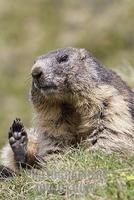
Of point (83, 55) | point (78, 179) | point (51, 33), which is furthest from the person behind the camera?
point (51, 33)

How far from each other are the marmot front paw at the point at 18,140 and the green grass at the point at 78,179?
436 mm

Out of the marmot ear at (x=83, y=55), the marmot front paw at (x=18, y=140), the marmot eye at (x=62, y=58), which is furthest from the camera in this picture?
the marmot ear at (x=83, y=55)

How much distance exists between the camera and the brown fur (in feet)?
34.6

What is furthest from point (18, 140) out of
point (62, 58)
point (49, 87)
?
point (62, 58)

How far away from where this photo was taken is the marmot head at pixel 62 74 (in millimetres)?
10555

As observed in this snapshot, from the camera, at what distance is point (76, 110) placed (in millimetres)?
10789

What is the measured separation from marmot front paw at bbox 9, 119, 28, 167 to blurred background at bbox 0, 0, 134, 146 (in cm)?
1608

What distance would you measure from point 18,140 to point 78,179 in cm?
166

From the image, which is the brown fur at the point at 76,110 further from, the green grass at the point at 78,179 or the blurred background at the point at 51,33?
the blurred background at the point at 51,33

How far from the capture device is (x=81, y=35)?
35031mm

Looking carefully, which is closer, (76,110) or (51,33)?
(76,110)

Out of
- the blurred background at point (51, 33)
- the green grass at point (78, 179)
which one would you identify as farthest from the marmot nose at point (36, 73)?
the blurred background at point (51, 33)

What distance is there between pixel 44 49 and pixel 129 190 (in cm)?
Answer: 2724

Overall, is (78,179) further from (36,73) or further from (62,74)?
(62,74)
